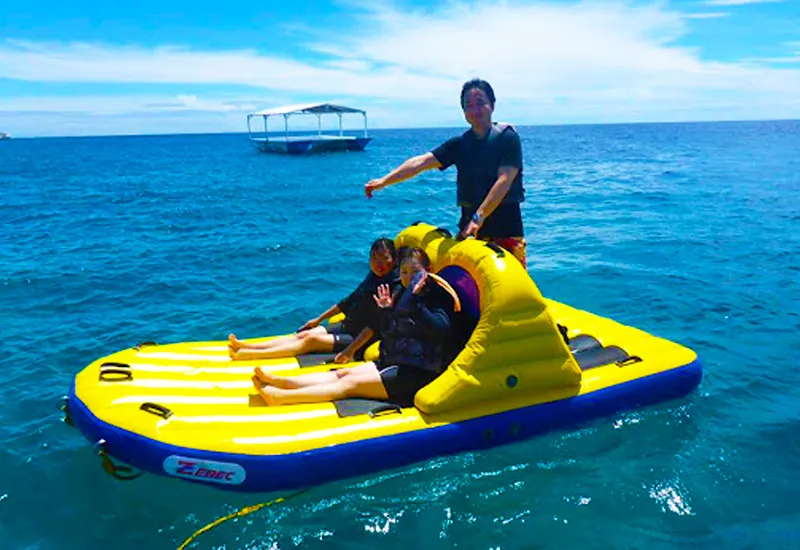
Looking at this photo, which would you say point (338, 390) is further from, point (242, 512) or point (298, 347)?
point (298, 347)

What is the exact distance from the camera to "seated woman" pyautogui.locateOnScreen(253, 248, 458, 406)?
453cm

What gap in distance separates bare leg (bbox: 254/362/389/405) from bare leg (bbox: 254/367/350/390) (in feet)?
0.11

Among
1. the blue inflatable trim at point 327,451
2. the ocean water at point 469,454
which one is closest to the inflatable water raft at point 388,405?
the blue inflatable trim at point 327,451

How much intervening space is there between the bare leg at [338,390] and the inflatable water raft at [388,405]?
0.08 metres

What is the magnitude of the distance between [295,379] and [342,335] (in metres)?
1.14

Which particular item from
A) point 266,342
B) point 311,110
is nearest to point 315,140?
point 311,110

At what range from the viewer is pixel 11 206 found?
21453mm

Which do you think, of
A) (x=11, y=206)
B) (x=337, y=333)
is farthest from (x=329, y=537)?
(x=11, y=206)

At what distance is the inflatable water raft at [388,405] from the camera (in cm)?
407

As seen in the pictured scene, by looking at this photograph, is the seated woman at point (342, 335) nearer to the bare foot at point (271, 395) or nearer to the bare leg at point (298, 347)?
the bare leg at point (298, 347)

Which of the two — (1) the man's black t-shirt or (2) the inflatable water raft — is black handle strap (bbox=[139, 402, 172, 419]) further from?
(1) the man's black t-shirt

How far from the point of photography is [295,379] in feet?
15.5

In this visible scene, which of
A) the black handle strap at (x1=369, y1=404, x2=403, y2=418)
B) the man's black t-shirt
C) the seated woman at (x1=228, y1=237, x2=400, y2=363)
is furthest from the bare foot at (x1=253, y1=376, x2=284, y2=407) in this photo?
the man's black t-shirt

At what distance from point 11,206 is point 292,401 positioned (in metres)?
21.4
